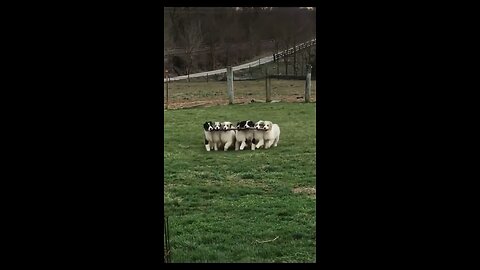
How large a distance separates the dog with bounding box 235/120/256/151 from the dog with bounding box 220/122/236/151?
10cm

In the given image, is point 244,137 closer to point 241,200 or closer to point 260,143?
point 260,143

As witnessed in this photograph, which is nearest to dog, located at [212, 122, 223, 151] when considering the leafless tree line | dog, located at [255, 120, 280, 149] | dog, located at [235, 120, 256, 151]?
dog, located at [235, 120, 256, 151]

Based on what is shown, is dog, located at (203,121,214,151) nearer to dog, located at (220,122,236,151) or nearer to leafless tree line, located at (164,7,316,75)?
dog, located at (220,122,236,151)

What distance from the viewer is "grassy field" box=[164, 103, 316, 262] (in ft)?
14.4

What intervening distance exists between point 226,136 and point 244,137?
0.36m

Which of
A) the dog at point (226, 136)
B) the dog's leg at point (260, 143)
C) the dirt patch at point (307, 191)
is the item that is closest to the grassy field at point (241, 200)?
the dirt patch at point (307, 191)

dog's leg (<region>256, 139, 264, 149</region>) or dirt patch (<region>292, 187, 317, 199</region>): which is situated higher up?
dog's leg (<region>256, 139, 264, 149</region>)

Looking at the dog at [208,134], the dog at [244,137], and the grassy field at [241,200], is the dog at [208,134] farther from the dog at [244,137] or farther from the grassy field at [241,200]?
the dog at [244,137]

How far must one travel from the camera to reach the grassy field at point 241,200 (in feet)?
14.4

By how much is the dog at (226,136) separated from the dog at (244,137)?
3.9 inches

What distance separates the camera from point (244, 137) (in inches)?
391

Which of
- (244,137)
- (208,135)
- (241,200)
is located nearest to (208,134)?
(208,135)
